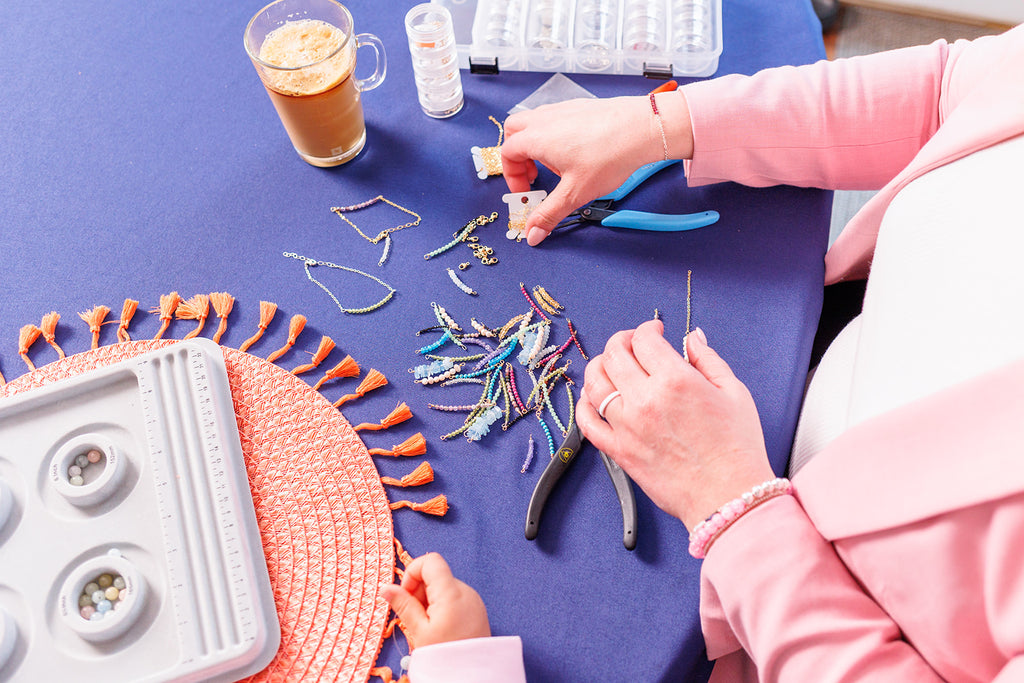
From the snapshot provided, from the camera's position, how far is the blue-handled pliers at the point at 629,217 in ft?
2.84

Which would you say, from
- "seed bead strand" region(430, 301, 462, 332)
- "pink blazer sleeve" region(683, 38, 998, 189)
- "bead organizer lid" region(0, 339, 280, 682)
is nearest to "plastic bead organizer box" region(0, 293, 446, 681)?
"bead organizer lid" region(0, 339, 280, 682)

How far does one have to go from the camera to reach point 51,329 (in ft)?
2.68

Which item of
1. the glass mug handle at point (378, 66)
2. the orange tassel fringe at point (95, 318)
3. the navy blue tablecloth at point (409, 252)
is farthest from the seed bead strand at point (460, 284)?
the orange tassel fringe at point (95, 318)

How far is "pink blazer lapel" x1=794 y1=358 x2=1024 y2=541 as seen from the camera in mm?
500

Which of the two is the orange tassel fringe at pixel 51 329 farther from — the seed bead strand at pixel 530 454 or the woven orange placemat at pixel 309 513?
the seed bead strand at pixel 530 454

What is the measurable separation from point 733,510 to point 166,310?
678mm

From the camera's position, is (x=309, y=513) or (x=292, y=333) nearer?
(x=309, y=513)

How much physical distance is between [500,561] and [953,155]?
607 mm

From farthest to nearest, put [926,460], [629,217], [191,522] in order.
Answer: [629,217], [191,522], [926,460]

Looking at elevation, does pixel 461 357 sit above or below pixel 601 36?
below

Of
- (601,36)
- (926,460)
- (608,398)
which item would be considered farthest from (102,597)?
(601,36)

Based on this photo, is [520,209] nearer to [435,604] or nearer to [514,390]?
[514,390]

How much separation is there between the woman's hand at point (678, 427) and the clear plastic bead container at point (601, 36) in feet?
1.60

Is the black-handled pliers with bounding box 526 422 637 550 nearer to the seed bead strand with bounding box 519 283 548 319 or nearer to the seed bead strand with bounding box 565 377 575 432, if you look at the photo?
the seed bead strand with bounding box 565 377 575 432
